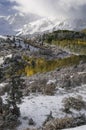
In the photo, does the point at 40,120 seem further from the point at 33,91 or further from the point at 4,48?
the point at 4,48

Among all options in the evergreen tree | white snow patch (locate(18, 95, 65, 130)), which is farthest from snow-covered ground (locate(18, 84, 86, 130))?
the evergreen tree

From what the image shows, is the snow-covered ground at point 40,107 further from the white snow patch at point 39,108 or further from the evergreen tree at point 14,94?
the evergreen tree at point 14,94

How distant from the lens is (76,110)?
23.5 meters

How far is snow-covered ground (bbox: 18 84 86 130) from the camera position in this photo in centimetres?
2134

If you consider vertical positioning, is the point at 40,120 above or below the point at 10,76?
below

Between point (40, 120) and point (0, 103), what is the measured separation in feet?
9.93

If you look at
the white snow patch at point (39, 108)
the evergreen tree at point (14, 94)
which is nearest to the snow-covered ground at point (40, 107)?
the white snow patch at point (39, 108)

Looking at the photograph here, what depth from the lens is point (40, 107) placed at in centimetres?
2355

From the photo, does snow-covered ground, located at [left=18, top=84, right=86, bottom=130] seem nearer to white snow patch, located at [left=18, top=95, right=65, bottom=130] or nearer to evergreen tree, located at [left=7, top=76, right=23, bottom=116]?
white snow patch, located at [left=18, top=95, right=65, bottom=130]

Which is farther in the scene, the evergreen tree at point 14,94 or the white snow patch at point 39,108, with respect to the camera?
the evergreen tree at point 14,94

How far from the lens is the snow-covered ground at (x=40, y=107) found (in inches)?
840

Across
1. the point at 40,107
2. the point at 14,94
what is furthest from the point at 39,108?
→ the point at 14,94

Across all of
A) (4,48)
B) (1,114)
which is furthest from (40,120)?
(4,48)

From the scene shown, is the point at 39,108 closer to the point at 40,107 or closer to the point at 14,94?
the point at 40,107
